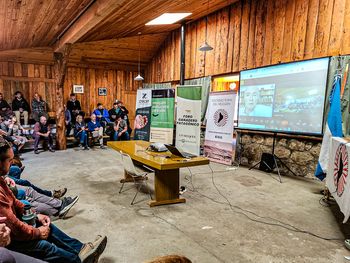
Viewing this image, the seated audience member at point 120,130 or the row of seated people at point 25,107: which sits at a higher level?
the row of seated people at point 25,107

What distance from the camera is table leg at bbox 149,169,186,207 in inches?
117

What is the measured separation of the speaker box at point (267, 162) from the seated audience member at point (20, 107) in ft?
21.7

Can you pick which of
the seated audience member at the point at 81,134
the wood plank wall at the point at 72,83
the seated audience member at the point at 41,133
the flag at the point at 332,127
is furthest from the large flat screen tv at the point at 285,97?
the wood plank wall at the point at 72,83

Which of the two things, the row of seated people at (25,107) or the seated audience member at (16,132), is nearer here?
the seated audience member at (16,132)

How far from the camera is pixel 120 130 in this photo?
7195 millimetres

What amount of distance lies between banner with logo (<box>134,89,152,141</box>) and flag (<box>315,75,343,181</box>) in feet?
9.93

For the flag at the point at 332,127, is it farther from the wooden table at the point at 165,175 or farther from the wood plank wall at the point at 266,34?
the wooden table at the point at 165,175

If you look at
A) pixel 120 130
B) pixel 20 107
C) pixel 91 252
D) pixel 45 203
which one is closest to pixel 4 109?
pixel 20 107

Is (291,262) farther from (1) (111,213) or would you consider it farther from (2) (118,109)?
(2) (118,109)

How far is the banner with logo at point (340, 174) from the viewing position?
2.16 metres

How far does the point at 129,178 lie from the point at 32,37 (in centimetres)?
416

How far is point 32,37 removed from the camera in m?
5.35

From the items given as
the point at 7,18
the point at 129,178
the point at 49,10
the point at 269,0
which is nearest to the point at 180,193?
the point at 129,178

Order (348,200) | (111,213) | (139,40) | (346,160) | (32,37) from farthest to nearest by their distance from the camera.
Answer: (139,40), (32,37), (111,213), (346,160), (348,200)
